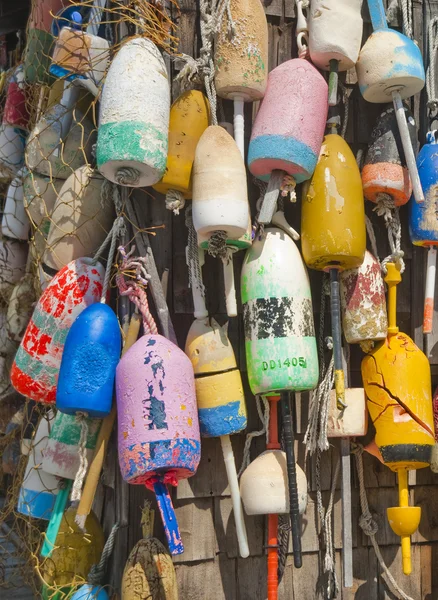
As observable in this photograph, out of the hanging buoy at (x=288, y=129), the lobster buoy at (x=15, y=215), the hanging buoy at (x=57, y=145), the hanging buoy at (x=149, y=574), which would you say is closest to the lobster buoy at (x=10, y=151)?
the lobster buoy at (x=15, y=215)

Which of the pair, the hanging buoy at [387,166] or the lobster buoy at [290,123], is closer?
the lobster buoy at [290,123]

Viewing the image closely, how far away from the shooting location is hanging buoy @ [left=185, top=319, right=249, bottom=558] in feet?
7.86

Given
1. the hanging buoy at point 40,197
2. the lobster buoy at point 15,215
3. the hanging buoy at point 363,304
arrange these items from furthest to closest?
the lobster buoy at point 15,215
the hanging buoy at point 40,197
the hanging buoy at point 363,304

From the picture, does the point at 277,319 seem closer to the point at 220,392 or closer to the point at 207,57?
the point at 220,392

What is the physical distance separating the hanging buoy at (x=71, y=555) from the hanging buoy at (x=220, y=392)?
0.56 meters

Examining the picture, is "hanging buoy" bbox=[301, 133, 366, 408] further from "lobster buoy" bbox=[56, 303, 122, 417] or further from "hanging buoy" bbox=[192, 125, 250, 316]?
"lobster buoy" bbox=[56, 303, 122, 417]

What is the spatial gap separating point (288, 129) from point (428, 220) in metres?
0.65

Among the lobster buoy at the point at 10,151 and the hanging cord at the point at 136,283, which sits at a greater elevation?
the lobster buoy at the point at 10,151

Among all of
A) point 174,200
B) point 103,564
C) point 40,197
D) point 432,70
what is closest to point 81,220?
point 40,197

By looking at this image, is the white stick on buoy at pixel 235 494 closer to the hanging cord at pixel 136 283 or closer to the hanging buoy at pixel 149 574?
the hanging buoy at pixel 149 574

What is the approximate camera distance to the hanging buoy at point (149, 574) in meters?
2.30

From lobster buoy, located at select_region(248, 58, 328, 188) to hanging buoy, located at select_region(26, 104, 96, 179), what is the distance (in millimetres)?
818

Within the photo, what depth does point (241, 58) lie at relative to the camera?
2.45 metres

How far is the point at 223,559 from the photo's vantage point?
254 cm
